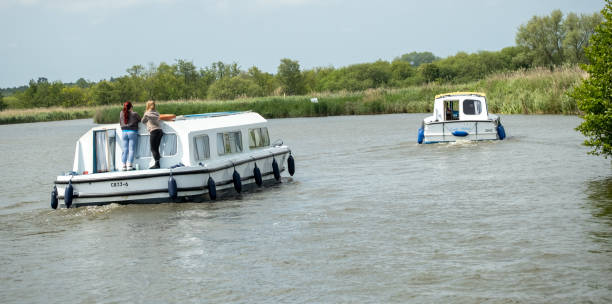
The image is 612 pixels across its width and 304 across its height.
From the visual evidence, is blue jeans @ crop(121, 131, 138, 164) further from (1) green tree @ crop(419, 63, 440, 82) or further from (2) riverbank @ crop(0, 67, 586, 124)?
(1) green tree @ crop(419, 63, 440, 82)

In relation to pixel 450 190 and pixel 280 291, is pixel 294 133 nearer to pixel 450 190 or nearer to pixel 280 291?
pixel 450 190

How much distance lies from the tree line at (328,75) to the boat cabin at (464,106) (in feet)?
221

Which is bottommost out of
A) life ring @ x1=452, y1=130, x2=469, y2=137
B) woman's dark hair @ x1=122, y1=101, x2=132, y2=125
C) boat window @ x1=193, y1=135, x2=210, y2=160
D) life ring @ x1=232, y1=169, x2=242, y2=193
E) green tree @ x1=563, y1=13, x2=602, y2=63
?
life ring @ x1=232, y1=169, x2=242, y2=193

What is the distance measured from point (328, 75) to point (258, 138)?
412 ft

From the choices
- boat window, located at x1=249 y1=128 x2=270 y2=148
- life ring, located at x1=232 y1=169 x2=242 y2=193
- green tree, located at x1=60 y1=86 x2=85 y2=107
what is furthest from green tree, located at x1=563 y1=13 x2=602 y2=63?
green tree, located at x1=60 y1=86 x2=85 y2=107

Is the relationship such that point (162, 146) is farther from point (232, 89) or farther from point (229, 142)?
point (232, 89)

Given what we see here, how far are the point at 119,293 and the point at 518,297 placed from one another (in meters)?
5.23

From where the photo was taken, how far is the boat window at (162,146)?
1853 centimetres

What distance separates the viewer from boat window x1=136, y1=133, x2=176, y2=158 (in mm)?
18531

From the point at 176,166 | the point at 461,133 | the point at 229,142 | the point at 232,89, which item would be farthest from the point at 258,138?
the point at 232,89

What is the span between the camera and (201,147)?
19.1 m

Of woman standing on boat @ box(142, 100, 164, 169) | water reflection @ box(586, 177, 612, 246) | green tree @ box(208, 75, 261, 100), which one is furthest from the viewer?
green tree @ box(208, 75, 261, 100)

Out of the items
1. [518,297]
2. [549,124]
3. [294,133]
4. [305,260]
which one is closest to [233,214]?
[305,260]

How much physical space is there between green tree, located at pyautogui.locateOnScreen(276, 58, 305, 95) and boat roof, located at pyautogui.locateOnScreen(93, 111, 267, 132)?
333 ft
